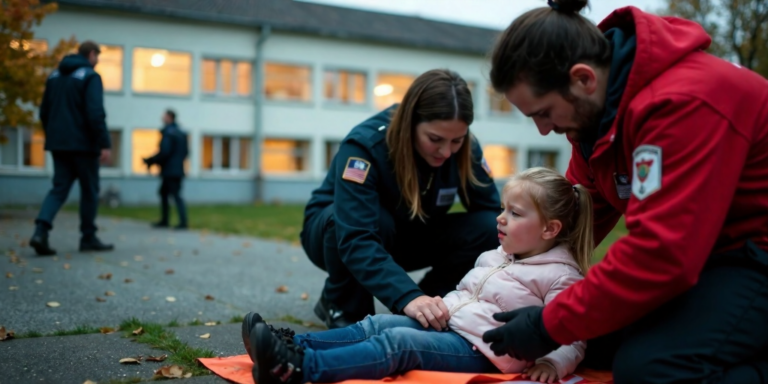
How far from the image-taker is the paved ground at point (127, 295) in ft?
9.61

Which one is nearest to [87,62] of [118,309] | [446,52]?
[118,309]

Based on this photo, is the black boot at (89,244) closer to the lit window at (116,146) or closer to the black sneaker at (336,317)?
A: the black sneaker at (336,317)

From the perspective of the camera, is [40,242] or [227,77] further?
[227,77]

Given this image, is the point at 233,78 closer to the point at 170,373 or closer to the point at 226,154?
the point at 226,154

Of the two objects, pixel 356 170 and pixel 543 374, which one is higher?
pixel 356 170

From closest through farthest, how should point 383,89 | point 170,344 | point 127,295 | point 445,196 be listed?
point 170,344 < point 445,196 < point 127,295 < point 383,89

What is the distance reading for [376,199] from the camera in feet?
11.3

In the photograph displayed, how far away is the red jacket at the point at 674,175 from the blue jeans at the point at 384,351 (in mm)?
555

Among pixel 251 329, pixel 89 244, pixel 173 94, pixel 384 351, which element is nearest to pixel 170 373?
pixel 251 329

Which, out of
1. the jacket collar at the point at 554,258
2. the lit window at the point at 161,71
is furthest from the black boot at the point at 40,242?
the lit window at the point at 161,71

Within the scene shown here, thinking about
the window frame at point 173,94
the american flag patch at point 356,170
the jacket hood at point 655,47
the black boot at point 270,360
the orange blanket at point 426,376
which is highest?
the window frame at point 173,94

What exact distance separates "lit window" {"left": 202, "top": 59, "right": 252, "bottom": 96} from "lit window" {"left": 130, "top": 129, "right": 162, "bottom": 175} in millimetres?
2662

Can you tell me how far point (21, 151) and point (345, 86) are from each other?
11.7 meters

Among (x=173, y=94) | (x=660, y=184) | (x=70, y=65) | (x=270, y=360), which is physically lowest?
(x=270, y=360)
